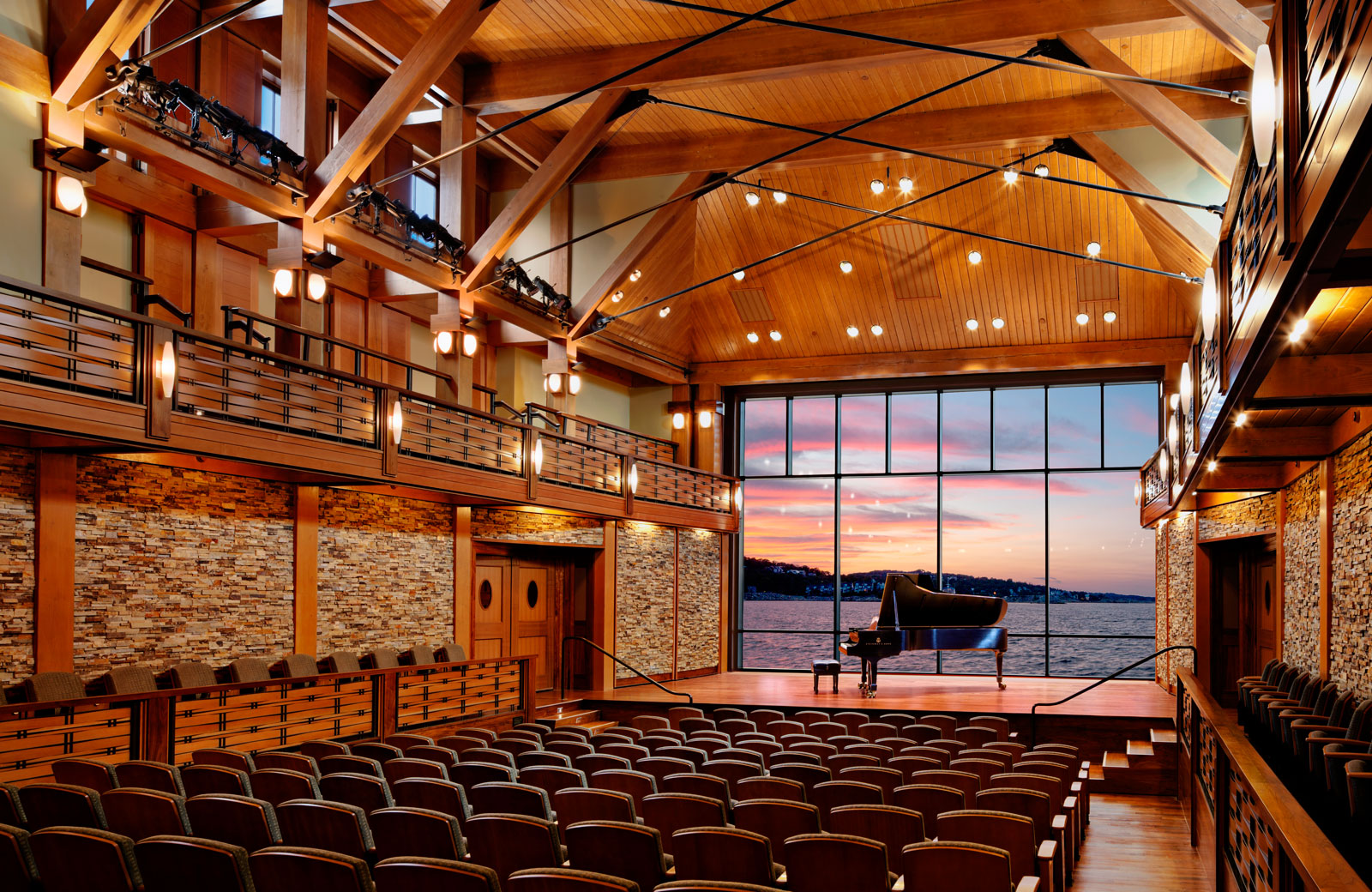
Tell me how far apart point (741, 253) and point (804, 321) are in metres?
Answer: 1.60

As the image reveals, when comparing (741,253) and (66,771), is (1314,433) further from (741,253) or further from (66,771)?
(741,253)

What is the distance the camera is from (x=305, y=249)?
10.2 metres

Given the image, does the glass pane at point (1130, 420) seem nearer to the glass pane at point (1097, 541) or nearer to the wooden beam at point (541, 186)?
the glass pane at point (1097, 541)

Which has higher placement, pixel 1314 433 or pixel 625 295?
pixel 625 295

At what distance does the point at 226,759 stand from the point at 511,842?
9.63 feet

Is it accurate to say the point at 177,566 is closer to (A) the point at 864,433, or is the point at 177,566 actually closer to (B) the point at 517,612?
(B) the point at 517,612

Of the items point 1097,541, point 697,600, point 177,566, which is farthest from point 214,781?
point 1097,541

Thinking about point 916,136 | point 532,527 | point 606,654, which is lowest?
point 606,654

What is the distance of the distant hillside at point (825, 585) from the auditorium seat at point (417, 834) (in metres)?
24.8

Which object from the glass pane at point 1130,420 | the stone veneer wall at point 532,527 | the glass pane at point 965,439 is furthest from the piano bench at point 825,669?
the glass pane at point 1130,420

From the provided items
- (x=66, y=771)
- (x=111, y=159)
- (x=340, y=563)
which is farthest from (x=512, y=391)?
(x=66, y=771)

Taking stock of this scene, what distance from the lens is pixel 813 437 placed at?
82.9ft

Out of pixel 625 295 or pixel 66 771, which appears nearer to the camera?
pixel 66 771

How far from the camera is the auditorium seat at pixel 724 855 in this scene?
13.4 ft
